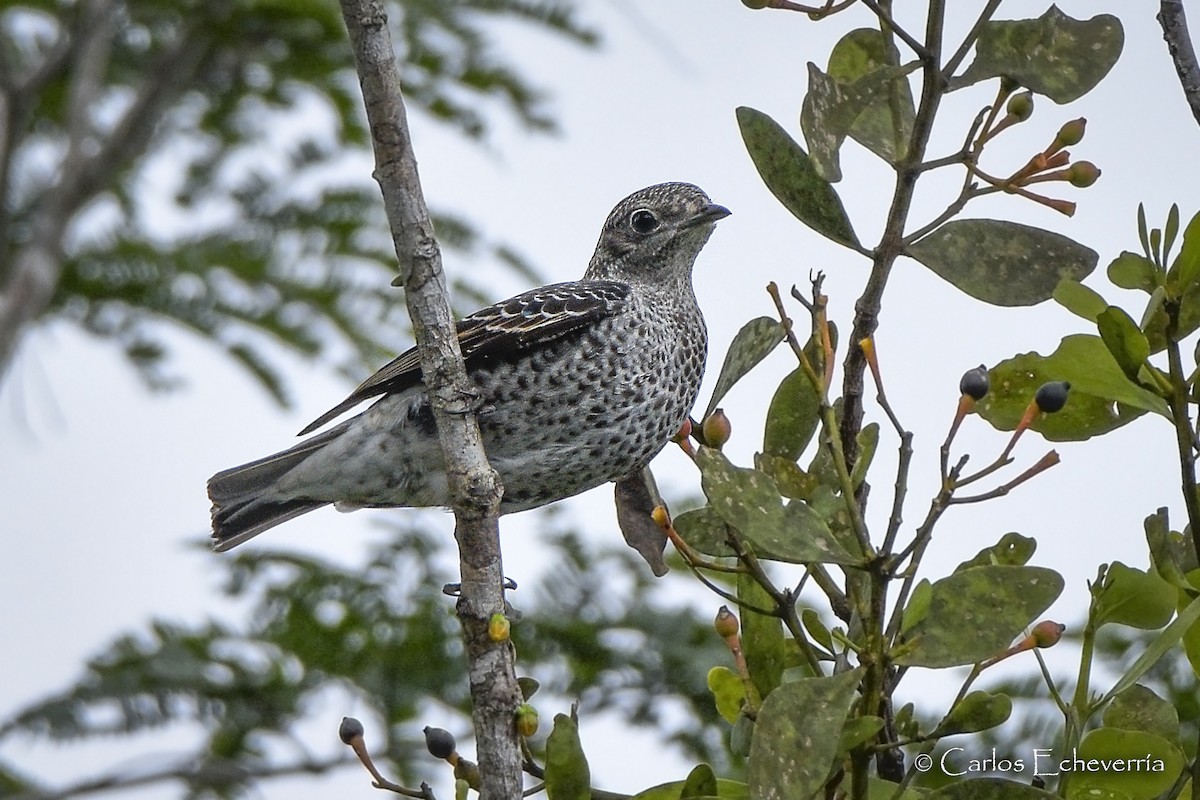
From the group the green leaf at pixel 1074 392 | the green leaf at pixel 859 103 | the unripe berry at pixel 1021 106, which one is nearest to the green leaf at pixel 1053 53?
the unripe berry at pixel 1021 106

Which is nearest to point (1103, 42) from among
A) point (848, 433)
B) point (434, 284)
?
point (848, 433)

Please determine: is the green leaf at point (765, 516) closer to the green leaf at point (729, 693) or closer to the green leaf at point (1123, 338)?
the green leaf at point (729, 693)

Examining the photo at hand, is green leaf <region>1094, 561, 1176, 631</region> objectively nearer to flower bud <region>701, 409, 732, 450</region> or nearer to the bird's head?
flower bud <region>701, 409, 732, 450</region>

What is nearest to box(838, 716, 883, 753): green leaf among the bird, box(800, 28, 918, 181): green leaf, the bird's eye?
box(800, 28, 918, 181): green leaf

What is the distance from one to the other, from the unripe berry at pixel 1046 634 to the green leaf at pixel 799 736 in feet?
0.97

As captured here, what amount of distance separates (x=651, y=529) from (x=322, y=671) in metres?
1.84

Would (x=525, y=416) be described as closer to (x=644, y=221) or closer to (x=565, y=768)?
(x=644, y=221)

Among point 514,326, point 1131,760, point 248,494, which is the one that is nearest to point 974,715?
point 1131,760

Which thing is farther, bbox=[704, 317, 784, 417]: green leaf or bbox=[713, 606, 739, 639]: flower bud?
bbox=[704, 317, 784, 417]: green leaf

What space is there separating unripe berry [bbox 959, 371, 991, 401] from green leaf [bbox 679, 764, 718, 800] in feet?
2.09

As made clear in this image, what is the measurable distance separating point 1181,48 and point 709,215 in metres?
2.53

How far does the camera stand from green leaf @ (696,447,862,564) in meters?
2.10

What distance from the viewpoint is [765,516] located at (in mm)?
2135

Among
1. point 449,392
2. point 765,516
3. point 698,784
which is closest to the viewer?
point 765,516
